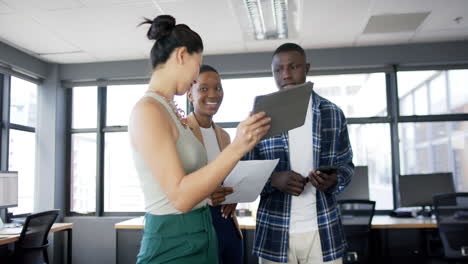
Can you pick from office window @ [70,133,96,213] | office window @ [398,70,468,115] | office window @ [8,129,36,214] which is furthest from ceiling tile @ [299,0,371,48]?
office window @ [8,129,36,214]

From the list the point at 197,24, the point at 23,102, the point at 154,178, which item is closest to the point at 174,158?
the point at 154,178

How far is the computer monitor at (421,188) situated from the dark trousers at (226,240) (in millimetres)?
3081

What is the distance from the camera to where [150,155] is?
92 centimetres

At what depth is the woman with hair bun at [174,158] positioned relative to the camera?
2.98 feet

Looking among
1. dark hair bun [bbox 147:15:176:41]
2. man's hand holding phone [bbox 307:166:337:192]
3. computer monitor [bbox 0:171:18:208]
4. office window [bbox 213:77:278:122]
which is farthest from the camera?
office window [bbox 213:77:278:122]

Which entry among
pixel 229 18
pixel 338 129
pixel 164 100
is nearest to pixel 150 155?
pixel 164 100

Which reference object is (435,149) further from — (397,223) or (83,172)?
(83,172)

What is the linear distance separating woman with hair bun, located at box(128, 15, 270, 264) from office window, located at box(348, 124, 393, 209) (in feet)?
13.6

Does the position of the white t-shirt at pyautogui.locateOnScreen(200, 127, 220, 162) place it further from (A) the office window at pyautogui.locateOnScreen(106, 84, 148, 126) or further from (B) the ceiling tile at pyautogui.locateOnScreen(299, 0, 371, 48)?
(A) the office window at pyautogui.locateOnScreen(106, 84, 148, 126)

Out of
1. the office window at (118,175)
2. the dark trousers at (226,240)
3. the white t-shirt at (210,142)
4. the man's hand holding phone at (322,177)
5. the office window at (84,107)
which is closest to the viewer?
the man's hand holding phone at (322,177)

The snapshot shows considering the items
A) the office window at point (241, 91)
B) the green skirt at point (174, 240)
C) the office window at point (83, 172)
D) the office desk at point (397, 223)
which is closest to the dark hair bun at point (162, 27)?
the green skirt at point (174, 240)

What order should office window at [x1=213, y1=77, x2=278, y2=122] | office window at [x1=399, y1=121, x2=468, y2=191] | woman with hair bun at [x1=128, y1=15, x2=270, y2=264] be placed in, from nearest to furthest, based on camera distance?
woman with hair bun at [x1=128, y1=15, x2=270, y2=264], office window at [x1=399, y1=121, x2=468, y2=191], office window at [x1=213, y1=77, x2=278, y2=122]

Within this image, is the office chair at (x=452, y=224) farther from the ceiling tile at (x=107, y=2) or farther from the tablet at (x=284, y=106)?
the ceiling tile at (x=107, y=2)

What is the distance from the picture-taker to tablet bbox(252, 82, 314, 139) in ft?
3.20
